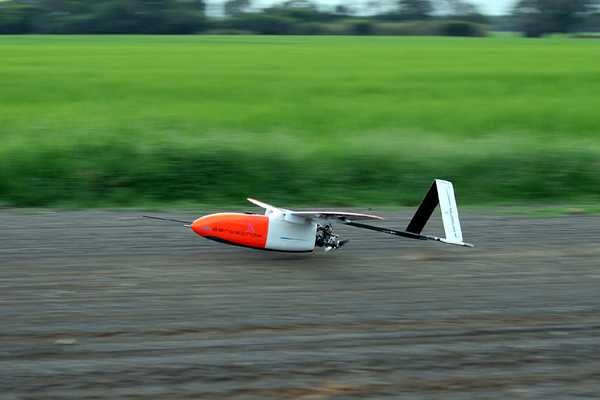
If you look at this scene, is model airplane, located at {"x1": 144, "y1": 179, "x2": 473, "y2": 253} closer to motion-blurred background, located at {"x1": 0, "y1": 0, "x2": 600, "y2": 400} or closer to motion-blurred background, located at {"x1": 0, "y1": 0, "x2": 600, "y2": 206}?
motion-blurred background, located at {"x1": 0, "y1": 0, "x2": 600, "y2": 400}

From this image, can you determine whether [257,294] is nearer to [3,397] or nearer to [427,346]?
[427,346]

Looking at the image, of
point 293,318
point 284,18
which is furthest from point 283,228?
point 284,18

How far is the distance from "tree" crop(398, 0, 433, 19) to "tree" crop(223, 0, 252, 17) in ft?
52.1

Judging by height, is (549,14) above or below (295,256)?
above

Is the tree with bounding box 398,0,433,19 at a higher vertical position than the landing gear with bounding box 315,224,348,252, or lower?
higher

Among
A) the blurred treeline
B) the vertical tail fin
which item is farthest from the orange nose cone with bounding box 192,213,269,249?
the blurred treeline

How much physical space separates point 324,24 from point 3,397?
72519 mm

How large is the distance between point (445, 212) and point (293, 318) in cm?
273

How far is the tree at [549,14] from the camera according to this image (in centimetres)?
7475

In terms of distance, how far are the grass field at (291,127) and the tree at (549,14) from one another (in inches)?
1224

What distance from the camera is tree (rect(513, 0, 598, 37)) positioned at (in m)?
74.8

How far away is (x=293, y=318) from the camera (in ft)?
26.4

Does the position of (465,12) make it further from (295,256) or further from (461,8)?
(295,256)

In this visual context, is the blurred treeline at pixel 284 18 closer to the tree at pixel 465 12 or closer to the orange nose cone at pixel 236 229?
the tree at pixel 465 12
